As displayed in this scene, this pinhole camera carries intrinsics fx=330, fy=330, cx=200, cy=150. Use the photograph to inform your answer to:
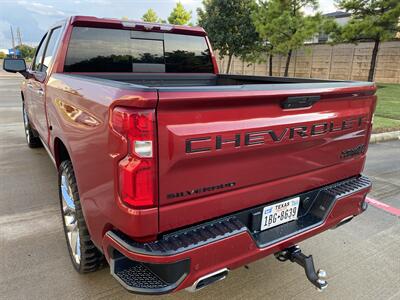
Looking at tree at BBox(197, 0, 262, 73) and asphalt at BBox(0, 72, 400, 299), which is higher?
tree at BBox(197, 0, 262, 73)

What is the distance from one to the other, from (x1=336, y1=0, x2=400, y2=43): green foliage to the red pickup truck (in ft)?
53.2

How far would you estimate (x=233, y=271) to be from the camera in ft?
8.73

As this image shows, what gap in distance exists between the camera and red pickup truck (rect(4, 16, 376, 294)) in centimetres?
155

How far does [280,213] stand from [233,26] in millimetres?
21619

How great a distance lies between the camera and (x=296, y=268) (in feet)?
9.03

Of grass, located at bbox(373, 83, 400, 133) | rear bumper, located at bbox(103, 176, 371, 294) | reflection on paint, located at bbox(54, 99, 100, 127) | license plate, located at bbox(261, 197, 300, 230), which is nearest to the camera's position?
rear bumper, located at bbox(103, 176, 371, 294)

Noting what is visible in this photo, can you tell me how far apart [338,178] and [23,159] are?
189 inches

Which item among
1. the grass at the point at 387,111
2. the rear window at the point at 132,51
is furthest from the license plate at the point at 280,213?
the grass at the point at 387,111

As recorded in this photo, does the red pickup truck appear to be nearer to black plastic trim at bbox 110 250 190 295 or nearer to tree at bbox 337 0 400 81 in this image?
black plastic trim at bbox 110 250 190 295

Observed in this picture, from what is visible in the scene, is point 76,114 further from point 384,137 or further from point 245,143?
point 384,137

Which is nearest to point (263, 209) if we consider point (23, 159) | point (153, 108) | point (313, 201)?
point (313, 201)

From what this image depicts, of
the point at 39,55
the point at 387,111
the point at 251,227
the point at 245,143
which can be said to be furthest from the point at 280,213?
the point at 387,111

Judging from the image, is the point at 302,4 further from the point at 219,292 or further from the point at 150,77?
the point at 219,292

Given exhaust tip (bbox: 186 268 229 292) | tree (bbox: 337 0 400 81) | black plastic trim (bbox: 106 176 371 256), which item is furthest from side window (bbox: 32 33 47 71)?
tree (bbox: 337 0 400 81)
